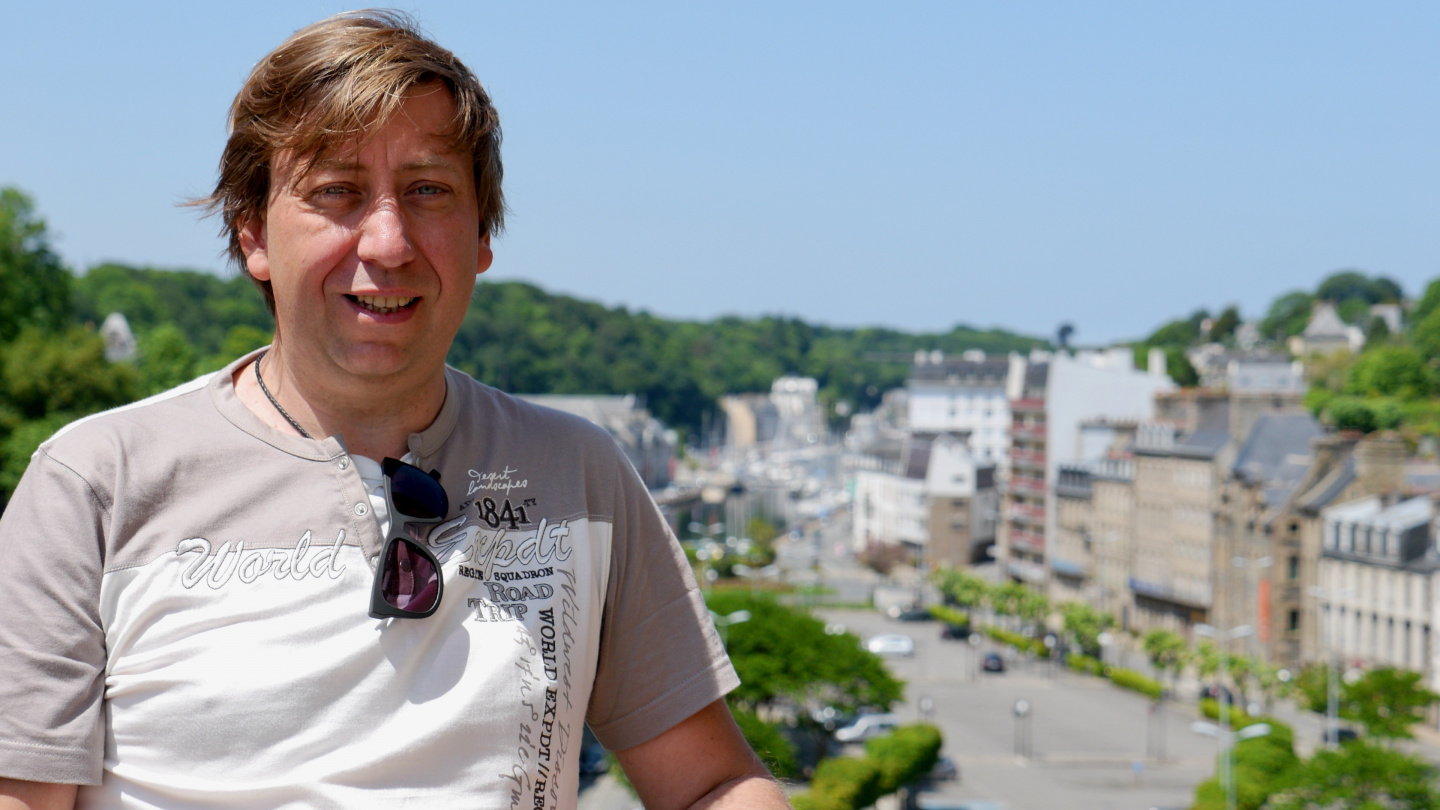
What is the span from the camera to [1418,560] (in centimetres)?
4972

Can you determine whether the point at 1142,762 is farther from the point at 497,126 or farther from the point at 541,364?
the point at 541,364

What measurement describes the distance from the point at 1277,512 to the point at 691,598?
59.5 meters

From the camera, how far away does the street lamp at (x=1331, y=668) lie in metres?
46.3

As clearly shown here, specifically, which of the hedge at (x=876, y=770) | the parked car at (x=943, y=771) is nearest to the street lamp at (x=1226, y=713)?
the hedge at (x=876, y=770)

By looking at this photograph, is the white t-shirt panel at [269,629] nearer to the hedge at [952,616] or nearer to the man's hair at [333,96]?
the man's hair at [333,96]

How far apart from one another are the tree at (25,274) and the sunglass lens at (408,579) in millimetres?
42078

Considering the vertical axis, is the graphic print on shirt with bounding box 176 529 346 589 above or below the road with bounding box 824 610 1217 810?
above

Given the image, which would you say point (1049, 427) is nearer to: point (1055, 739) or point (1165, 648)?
point (1165, 648)

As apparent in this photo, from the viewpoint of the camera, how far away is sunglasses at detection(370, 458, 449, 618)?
2.58 meters

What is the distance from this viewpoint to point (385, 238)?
8.82 feet

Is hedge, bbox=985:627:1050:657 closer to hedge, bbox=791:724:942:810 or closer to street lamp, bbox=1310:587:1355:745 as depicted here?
street lamp, bbox=1310:587:1355:745

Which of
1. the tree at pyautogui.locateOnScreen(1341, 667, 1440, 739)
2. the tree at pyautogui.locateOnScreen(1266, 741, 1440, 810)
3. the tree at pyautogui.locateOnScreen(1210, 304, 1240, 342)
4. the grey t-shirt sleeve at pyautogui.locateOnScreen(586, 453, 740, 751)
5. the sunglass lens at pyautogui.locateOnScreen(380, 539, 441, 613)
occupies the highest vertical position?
the tree at pyautogui.locateOnScreen(1210, 304, 1240, 342)

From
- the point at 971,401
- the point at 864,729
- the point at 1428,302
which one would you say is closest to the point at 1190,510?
the point at 864,729

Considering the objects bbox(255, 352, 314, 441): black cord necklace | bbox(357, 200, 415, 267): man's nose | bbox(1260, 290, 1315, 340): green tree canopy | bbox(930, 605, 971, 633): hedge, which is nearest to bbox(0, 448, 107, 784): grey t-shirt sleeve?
bbox(255, 352, 314, 441): black cord necklace
